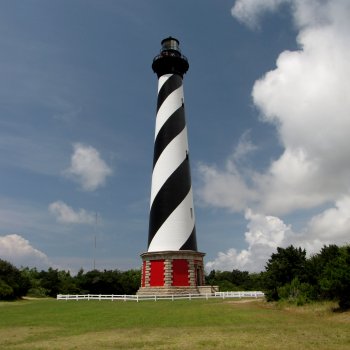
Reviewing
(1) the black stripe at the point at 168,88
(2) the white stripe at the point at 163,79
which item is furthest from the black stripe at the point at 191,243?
(2) the white stripe at the point at 163,79

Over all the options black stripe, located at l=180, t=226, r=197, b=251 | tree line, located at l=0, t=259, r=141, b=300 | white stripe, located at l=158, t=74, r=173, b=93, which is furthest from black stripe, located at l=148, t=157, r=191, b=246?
tree line, located at l=0, t=259, r=141, b=300

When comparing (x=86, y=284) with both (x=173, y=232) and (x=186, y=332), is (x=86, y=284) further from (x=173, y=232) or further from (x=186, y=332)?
(x=186, y=332)

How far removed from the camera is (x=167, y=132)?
39719 mm

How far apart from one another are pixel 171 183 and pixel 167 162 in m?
2.36

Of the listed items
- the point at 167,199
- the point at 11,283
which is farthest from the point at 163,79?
the point at 11,283

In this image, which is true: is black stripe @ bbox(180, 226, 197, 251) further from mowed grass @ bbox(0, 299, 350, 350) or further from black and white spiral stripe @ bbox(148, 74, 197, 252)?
mowed grass @ bbox(0, 299, 350, 350)

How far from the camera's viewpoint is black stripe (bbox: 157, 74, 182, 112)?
1636 inches

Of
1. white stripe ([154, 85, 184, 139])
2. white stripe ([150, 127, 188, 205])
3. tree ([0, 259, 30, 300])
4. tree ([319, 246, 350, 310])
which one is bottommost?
tree ([319, 246, 350, 310])

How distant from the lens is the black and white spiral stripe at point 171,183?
121ft

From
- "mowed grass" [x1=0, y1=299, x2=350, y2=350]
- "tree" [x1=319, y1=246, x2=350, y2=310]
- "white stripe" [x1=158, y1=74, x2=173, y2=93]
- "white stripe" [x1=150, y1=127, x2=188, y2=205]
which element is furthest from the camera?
"white stripe" [x1=158, y1=74, x2=173, y2=93]

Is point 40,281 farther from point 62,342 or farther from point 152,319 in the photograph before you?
point 62,342

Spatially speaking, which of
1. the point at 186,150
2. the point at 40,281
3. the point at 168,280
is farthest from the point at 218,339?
the point at 40,281

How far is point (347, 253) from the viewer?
18156 millimetres

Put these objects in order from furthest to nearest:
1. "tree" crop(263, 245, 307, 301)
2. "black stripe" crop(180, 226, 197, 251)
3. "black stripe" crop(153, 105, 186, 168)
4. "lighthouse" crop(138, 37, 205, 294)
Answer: "black stripe" crop(153, 105, 186, 168) → "black stripe" crop(180, 226, 197, 251) → "lighthouse" crop(138, 37, 205, 294) → "tree" crop(263, 245, 307, 301)
